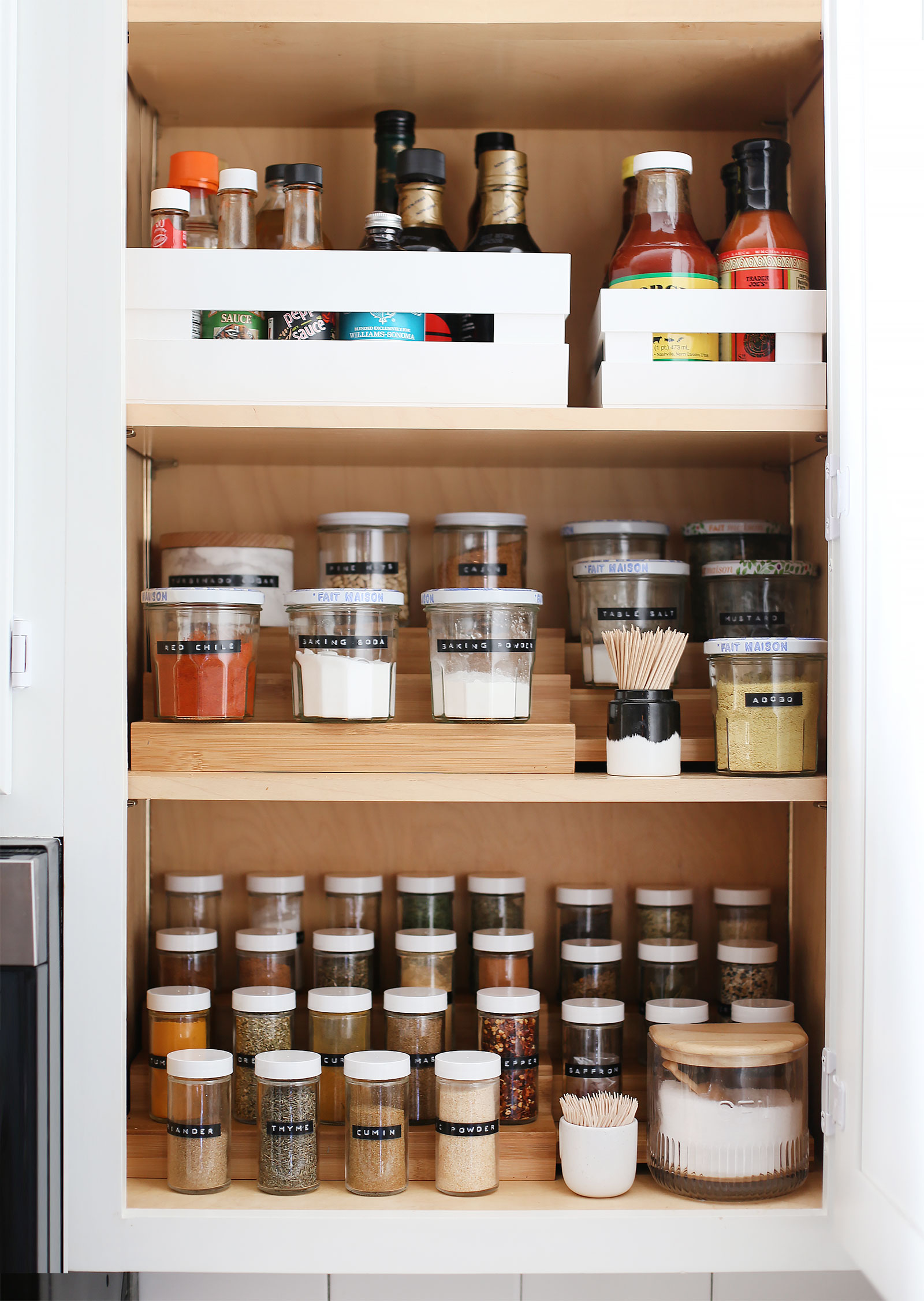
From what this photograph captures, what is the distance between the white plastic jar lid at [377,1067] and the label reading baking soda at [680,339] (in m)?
0.74

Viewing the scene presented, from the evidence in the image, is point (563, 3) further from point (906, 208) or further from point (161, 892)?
point (161, 892)

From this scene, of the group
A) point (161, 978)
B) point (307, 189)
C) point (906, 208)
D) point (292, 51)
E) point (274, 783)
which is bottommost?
point (161, 978)

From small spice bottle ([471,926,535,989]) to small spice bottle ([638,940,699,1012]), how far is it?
14 cm

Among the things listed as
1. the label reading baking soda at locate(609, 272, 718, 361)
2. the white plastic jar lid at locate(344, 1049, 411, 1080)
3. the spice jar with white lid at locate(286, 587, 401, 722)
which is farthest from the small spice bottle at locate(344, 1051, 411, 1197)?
the label reading baking soda at locate(609, 272, 718, 361)

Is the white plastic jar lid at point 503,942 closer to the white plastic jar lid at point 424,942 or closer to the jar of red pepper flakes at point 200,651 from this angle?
the white plastic jar lid at point 424,942

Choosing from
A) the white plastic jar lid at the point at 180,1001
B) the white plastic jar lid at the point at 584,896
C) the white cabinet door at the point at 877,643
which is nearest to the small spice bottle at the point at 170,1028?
the white plastic jar lid at the point at 180,1001

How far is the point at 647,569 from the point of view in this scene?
48.3 inches

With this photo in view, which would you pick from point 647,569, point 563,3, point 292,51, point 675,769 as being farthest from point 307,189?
point 675,769

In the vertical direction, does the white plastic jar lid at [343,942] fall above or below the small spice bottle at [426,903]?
below

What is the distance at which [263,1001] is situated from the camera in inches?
45.9

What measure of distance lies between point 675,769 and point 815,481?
0.39 metres

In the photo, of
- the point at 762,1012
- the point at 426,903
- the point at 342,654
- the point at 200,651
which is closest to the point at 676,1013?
the point at 762,1012

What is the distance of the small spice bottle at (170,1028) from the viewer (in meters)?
1.17

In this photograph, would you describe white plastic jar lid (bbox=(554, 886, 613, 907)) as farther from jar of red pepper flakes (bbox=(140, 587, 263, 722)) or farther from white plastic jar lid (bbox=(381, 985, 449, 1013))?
jar of red pepper flakes (bbox=(140, 587, 263, 722))
